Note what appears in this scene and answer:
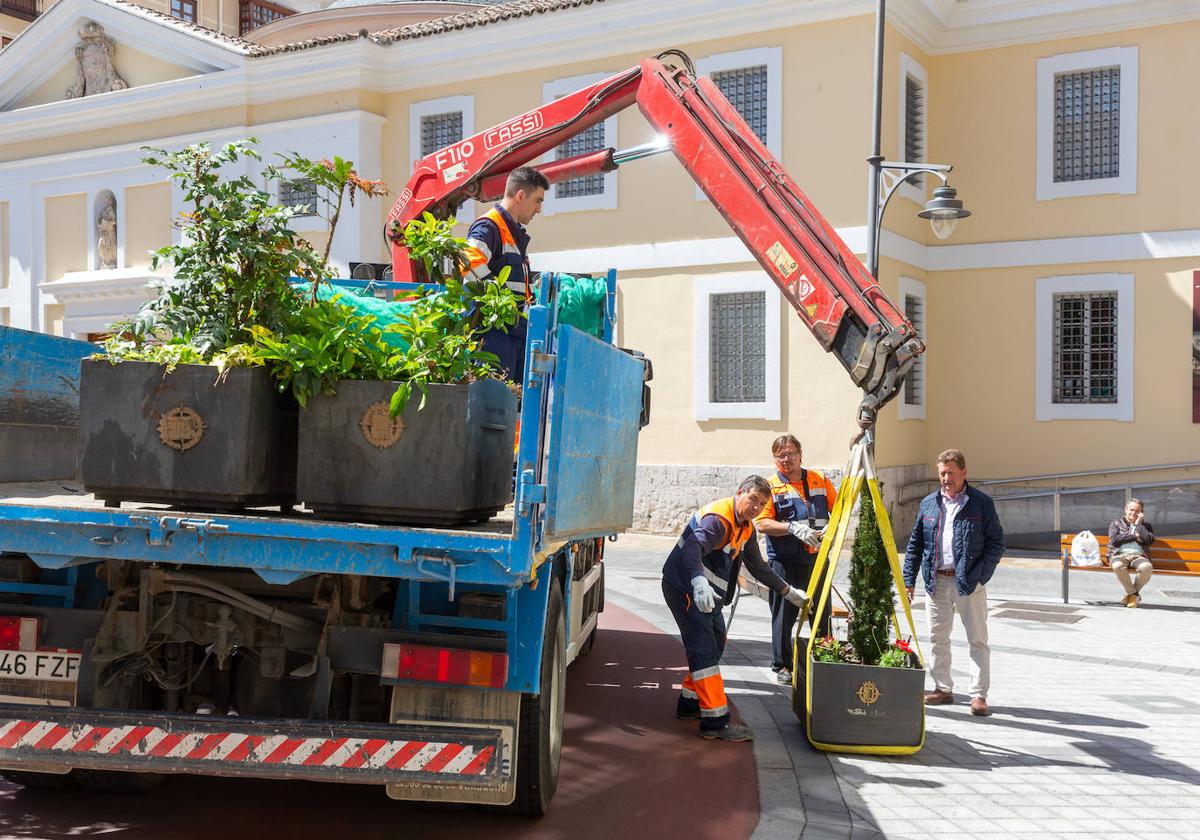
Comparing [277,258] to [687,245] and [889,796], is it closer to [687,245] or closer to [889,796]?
[889,796]

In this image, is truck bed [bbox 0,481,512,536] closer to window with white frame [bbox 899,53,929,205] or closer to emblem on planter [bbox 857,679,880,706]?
emblem on planter [bbox 857,679,880,706]

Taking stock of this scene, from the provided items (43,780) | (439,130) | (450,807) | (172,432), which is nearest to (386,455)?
(172,432)

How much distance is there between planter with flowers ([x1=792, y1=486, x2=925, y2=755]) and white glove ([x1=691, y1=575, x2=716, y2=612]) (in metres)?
0.64

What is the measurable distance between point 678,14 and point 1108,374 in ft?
29.5

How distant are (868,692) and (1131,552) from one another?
782 centimetres

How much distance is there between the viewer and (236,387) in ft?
14.9

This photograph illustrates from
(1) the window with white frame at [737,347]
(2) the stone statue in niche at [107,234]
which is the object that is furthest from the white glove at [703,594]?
(2) the stone statue in niche at [107,234]

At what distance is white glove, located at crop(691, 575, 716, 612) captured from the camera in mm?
7059

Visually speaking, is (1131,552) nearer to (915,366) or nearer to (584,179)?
(915,366)

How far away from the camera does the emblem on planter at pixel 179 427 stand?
4.56 m

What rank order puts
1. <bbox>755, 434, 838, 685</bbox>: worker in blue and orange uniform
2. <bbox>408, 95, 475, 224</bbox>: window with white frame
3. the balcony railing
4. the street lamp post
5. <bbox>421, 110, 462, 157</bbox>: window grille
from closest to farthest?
<bbox>755, 434, 838, 685</bbox>: worker in blue and orange uniform
the street lamp post
<bbox>408, 95, 475, 224</bbox>: window with white frame
<bbox>421, 110, 462, 157</bbox>: window grille
the balcony railing

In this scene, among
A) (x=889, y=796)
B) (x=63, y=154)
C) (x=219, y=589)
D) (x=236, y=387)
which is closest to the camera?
(x=236, y=387)

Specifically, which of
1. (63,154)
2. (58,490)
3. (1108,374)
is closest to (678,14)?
(1108,374)

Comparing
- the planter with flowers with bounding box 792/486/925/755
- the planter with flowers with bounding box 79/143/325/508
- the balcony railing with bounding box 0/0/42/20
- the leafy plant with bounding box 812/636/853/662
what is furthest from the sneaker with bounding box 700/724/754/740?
the balcony railing with bounding box 0/0/42/20
